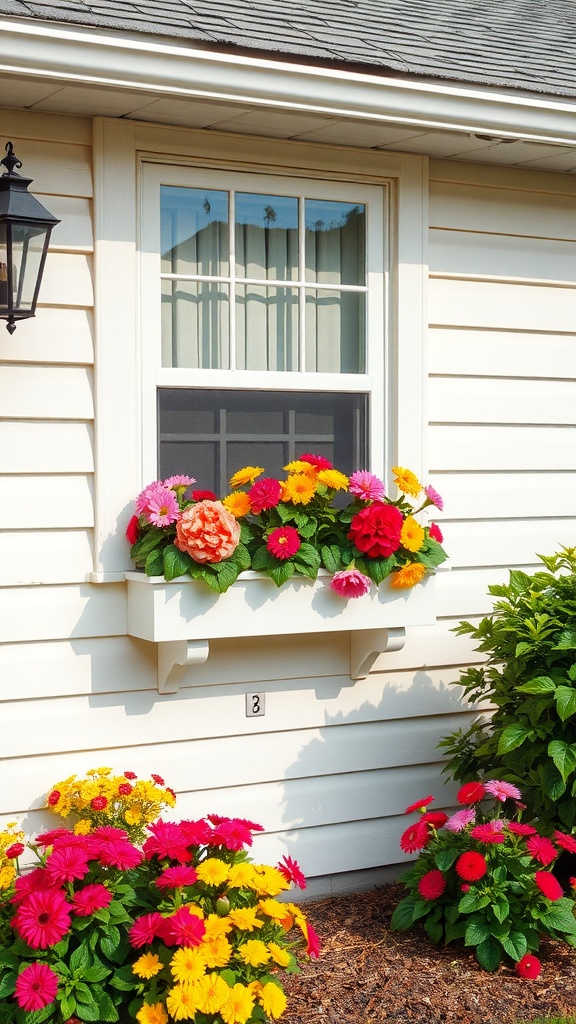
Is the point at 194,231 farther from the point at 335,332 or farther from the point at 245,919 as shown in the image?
the point at 245,919

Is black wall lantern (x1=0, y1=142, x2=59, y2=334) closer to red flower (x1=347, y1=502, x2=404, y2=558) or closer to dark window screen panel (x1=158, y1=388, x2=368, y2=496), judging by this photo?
dark window screen panel (x1=158, y1=388, x2=368, y2=496)

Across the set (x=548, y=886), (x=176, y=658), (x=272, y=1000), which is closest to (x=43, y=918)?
(x=272, y=1000)

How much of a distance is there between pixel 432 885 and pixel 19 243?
7.78 ft

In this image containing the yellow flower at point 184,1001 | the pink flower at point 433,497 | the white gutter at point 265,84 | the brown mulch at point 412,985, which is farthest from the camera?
the pink flower at point 433,497

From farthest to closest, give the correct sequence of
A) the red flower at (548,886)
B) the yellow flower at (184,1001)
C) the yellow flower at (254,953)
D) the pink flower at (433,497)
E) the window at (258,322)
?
the pink flower at (433,497)
the window at (258,322)
the red flower at (548,886)
the yellow flower at (254,953)
the yellow flower at (184,1001)

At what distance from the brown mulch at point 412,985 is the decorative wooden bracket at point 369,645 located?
2.96 feet

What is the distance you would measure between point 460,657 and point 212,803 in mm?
1168

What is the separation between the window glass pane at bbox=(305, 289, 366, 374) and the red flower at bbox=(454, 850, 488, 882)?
176 cm

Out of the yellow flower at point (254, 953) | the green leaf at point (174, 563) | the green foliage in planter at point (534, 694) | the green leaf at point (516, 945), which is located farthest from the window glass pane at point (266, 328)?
the green leaf at point (516, 945)

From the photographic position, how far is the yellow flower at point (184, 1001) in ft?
8.63

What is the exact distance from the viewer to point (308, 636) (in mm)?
3949

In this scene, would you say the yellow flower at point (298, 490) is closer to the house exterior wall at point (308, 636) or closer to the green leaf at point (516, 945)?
the house exterior wall at point (308, 636)

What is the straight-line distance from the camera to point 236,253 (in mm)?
3832

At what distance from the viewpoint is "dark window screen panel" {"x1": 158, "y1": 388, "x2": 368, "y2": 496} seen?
373 centimetres
